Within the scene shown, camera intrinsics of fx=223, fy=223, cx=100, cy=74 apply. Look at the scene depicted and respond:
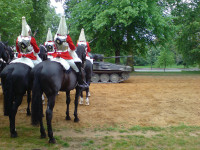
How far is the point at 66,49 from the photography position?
627cm

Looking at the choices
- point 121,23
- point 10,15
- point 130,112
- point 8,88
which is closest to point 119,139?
point 130,112

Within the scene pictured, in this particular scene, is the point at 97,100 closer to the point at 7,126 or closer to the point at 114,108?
the point at 114,108

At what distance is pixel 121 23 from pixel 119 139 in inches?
721

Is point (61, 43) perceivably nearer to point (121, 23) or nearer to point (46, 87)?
point (46, 87)

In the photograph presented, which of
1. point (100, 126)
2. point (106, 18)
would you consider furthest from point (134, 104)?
point (106, 18)

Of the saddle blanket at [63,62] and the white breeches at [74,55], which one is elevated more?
the white breeches at [74,55]

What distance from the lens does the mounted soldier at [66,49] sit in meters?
6.02

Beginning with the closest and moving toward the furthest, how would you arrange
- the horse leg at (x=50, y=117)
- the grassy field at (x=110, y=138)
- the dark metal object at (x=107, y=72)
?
the grassy field at (x=110, y=138)
the horse leg at (x=50, y=117)
the dark metal object at (x=107, y=72)

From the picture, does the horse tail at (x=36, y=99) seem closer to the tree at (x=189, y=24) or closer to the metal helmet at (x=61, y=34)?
the metal helmet at (x=61, y=34)

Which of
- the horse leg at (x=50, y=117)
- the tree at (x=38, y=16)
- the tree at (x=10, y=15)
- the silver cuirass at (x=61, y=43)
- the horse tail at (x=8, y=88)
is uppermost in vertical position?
the tree at (x=38, y=16)

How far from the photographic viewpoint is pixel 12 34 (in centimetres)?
2159

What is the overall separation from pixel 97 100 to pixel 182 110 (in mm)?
3737

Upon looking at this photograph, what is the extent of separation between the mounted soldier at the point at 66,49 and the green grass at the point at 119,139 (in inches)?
71.7

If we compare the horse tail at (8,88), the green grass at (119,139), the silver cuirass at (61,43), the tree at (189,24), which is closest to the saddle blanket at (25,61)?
the horse tail at (8,88)
